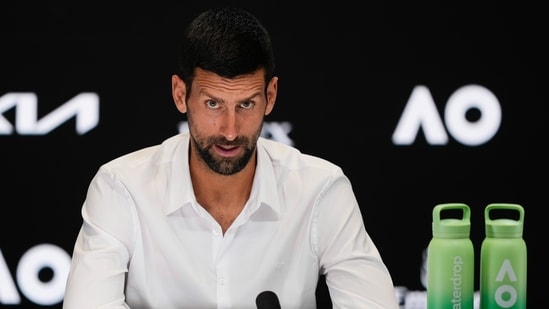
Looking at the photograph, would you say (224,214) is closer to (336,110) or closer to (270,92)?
(270,92)

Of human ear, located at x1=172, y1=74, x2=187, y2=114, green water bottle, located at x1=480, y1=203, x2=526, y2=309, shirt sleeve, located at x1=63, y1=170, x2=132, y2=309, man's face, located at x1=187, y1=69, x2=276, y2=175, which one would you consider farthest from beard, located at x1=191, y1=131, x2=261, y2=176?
green water bottle, located at x1=480, y1=203, x2=526, y2=309

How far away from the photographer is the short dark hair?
96.9 inches

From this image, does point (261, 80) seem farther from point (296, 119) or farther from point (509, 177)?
point (509, 177)

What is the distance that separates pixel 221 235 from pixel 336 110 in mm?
953

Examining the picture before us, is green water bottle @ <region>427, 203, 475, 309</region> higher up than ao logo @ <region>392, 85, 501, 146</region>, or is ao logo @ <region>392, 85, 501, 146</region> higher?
ao logo @ <region>392, 85, 501, 146</region>

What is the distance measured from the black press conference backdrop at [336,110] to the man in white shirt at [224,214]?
0.72 metres

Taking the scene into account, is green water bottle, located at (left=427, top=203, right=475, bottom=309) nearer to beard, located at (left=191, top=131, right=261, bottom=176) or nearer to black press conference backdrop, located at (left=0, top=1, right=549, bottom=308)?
beard, located at (left=191, top=131, right=261, bottom=176)

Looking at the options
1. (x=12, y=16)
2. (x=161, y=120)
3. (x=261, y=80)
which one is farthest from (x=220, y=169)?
(x=12, y=16)

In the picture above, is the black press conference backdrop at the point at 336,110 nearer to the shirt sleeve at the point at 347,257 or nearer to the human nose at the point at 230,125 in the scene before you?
the shirt sleeve at the point at 347,257

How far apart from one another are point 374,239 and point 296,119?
0.47 meters

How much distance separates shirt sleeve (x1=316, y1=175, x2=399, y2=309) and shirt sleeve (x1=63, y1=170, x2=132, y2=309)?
1.56ft

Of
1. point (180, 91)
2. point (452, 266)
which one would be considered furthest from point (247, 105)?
point (452, 266)

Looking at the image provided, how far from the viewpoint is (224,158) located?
2523mm

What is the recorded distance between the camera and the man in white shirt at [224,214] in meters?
2.50
